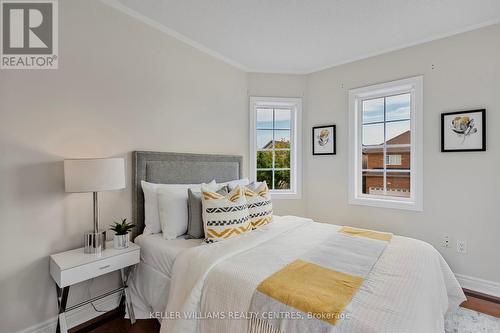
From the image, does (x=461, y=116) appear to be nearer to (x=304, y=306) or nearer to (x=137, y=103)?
(x=304, y=306)

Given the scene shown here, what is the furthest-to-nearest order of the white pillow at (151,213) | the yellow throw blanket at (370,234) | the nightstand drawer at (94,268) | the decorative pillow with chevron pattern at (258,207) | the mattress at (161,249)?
1. the decorative pillow with chevron pattern at (258,207)
2. the white pillow at (151,213)
3. the yellow throw blanket at (370,234)
4. the mattress at (161,249)
5. the nightstand drawer at (94,268)

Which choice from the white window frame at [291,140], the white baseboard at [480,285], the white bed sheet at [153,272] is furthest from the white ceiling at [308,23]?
the white baseboard at [480,285]

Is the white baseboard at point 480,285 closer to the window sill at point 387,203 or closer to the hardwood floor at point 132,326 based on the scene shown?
the hardwood floor at point 132,326

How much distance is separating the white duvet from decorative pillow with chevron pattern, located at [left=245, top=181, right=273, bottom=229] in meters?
0.36

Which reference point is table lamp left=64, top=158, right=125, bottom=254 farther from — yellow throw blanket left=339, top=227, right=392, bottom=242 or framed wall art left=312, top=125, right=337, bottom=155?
framed wall art left=312, top=125, right=337, bottom=155

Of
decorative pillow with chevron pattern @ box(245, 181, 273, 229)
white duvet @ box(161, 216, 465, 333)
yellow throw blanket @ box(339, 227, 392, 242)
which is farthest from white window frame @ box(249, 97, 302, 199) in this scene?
white duvet @ box(161, 216, 465, 333)

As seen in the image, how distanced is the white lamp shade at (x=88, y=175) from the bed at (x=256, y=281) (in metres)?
0.51

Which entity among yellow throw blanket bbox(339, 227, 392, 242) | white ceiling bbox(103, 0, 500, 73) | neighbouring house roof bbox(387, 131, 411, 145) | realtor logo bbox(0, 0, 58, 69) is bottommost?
yellow throw blanket bbox(339, 227, 392, 242)

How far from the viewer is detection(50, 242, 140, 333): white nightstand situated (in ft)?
5.19

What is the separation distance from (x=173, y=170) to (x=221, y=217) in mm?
850

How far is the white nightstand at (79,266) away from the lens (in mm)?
1583

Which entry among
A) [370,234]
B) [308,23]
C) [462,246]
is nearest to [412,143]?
[462,246]

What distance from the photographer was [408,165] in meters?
2.92

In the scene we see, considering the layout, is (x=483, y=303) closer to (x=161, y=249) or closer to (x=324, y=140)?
(x=324, y=140)
